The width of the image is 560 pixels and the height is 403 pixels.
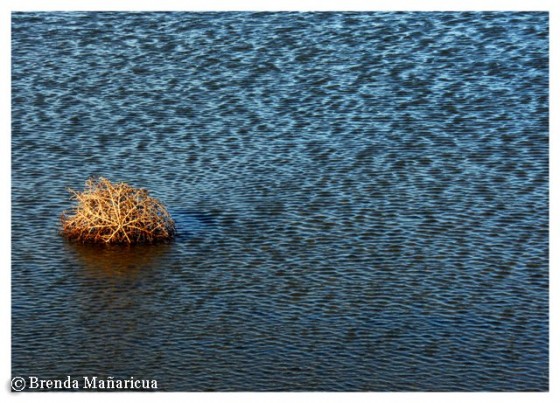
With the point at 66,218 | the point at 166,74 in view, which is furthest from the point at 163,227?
the point at 166,74

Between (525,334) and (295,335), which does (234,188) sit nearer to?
(295,335)

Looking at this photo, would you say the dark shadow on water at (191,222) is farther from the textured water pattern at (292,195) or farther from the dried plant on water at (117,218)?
the dried plant on water at (117,218)

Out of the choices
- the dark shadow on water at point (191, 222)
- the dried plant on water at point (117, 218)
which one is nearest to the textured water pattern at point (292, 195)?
the dark shadow on water at point (191, 222)

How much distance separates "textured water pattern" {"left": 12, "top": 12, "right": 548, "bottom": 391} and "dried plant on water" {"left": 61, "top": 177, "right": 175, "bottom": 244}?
0.81 ft

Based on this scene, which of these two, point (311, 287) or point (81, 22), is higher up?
point (81, 22)

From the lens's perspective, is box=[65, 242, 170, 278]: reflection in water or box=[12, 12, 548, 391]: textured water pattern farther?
box=[65, 242, 170, 278]: reflection in water

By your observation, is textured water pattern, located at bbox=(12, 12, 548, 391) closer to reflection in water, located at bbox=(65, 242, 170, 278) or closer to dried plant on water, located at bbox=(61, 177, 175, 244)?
reflection in water, located at bbox=(65, 242, 170, 278)

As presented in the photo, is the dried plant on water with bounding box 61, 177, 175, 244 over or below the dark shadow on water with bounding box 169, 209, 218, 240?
over

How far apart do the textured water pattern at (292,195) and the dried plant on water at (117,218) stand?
247mm

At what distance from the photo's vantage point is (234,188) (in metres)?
21.3

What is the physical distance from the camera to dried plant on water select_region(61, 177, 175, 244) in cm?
1936

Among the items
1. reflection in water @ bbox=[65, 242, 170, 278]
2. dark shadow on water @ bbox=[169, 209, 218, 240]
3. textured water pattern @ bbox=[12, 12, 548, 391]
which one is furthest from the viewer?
dark shadow on water @ bbox=[169, 209, 218, 240]

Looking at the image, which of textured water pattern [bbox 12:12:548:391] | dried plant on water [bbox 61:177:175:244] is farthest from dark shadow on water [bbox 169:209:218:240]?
dried plant on water [bbox 61:177:175:244]

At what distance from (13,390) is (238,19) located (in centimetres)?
1169
